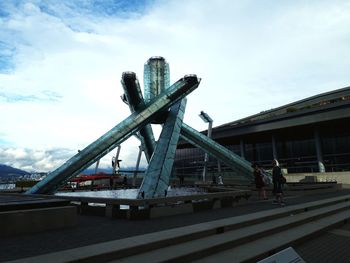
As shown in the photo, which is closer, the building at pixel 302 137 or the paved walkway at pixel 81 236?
the paved walkway at pixel 81 236

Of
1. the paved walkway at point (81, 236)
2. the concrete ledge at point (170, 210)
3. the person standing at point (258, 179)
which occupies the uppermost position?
the person standing at point (258, 179)

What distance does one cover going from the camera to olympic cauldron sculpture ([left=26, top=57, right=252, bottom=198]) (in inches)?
707

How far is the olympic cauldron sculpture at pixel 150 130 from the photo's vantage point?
58.9ft

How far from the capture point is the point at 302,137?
164 ft

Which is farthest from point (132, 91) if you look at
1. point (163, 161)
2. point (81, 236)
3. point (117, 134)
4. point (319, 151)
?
point (319, 151)

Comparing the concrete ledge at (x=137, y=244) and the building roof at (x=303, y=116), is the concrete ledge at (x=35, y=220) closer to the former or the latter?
the concrete ledge at (x=137, y=244)

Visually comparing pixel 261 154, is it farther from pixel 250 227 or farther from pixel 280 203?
pixel 250 227

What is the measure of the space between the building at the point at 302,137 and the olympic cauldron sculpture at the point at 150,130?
22892 mm

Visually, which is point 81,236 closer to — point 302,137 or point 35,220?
point 35,220

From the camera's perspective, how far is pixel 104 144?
20312 millimetres

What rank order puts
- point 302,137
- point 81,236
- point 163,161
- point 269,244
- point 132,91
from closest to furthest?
1. point 269,244
2. point 81,236
3. point 163,161
4. point 132,91
5. point 302,137

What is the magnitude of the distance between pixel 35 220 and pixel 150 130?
52.5 ft

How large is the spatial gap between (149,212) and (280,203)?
6.31 m

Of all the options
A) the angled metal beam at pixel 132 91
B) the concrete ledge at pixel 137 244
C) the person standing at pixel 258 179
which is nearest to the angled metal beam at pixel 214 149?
the angled metal beam at pixel 132 91
